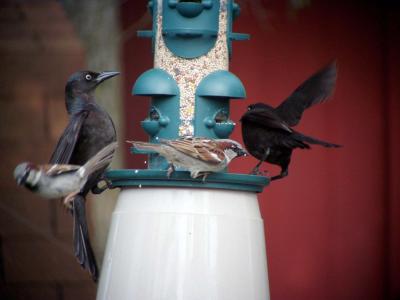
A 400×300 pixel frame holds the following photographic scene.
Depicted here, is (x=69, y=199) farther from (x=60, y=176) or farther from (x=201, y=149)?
(x=201, y=149)

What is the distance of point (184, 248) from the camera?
561cm

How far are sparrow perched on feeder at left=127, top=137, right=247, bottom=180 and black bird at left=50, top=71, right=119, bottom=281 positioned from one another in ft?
1.79

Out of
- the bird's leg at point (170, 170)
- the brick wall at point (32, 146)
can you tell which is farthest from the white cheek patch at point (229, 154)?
the brick wall at point (32, 146)

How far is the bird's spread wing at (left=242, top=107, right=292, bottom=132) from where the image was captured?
6.31 m

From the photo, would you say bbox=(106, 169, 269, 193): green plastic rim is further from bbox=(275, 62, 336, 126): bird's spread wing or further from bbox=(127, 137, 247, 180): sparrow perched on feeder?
bbox=(275, 62, 336, 126): bird's spread wing

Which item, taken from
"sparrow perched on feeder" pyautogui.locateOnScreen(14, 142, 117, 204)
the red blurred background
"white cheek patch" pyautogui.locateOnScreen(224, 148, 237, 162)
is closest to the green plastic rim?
"white cheek patch" pyautogui.locateOnScreen(224, 148, 237, 162)

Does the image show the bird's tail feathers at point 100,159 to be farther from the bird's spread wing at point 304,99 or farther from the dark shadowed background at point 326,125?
the dark shadowed background at point 326,125

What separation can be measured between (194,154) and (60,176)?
0.68m

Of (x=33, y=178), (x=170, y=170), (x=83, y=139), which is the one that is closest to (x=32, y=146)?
(x=83, y=139)

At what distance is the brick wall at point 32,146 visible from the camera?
8.95 meters

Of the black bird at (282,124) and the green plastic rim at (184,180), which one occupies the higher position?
the black bird at (282,124)

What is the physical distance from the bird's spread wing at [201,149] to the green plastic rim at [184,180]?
3.1 inches

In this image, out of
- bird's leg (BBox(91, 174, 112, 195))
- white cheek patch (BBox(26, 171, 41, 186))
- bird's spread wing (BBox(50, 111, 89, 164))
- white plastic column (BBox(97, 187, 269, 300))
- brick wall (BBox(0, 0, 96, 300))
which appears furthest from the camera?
brick wall (BBox(0, 0, 96, 300))

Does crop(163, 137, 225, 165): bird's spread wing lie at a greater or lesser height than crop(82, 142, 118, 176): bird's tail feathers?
greater
